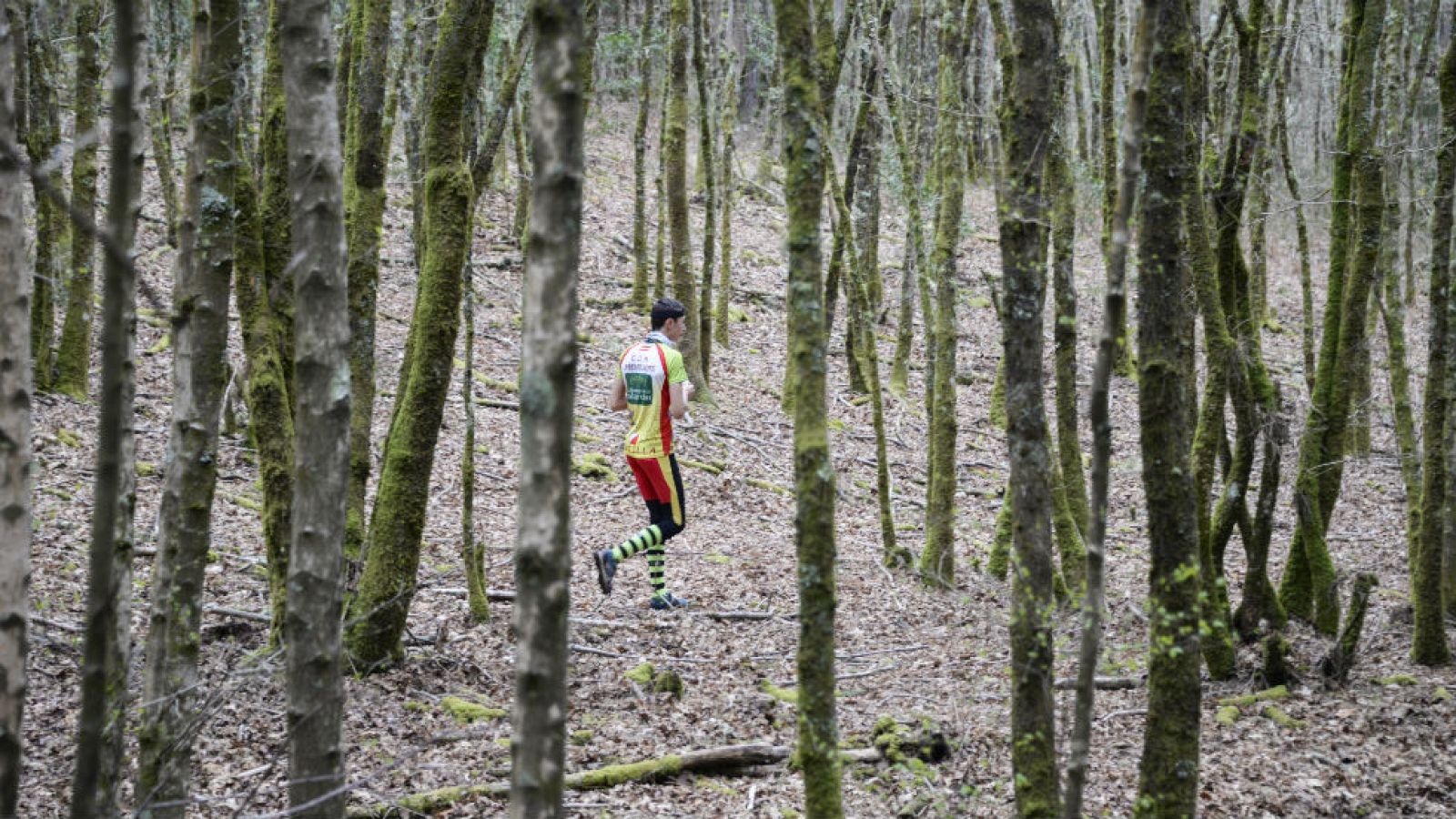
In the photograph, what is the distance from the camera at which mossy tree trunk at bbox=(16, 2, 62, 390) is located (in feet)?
29.0

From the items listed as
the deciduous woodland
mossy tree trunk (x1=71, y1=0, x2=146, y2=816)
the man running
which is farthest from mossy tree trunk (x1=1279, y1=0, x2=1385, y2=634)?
mossy tree trunk (x1=71, y1=0, x2=146, y2=816)

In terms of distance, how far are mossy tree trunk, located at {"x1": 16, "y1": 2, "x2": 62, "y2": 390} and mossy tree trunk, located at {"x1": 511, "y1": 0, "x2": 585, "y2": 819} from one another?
8.09 metres

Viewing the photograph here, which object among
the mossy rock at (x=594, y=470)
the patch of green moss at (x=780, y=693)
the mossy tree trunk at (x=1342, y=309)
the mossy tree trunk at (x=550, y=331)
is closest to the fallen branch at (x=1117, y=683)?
the mossy tree trunk at (x=1342, y=309)

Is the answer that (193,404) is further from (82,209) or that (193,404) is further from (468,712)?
(82,209)

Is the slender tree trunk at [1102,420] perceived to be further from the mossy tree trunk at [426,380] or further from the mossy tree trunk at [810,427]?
the mossy tree trunk at [426,380]

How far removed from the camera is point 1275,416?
271 inches

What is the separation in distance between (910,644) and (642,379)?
2899 mm

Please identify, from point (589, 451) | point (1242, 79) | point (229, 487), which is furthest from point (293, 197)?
point (589, 451)

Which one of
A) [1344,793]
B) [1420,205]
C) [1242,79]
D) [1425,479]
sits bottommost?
[1344,793]

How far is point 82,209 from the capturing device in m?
9.87

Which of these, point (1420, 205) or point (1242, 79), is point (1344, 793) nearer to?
point (1242, 79)

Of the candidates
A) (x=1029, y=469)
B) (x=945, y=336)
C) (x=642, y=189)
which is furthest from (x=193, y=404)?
(x=642, y=189)

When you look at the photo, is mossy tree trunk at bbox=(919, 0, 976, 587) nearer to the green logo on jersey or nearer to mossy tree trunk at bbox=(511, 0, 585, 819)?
the green logo on jersey

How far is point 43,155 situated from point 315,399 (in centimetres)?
766
